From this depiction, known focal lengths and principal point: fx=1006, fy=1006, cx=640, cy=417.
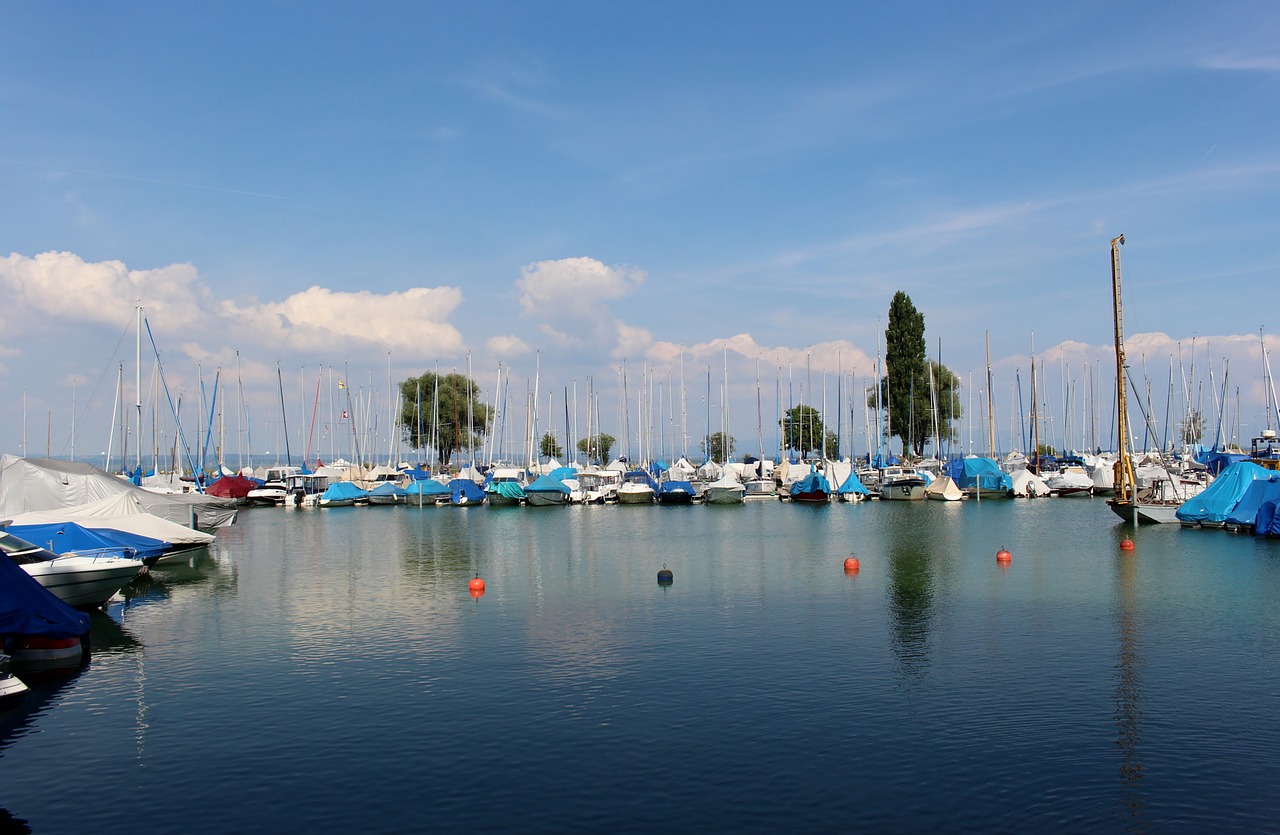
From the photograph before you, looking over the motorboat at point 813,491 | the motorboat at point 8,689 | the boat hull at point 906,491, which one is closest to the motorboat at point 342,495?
the motorboat at point 813,491

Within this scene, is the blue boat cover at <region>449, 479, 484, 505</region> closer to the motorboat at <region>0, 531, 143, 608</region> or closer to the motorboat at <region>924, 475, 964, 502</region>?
the motorboat at <region>924, 475, 964, 502</region>

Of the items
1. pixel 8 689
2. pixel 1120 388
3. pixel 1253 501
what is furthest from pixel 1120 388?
pixel 8 689

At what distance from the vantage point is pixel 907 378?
13225 centimetres

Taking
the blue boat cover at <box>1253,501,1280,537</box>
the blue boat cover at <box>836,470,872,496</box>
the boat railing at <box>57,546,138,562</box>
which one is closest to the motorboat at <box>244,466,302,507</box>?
the blue boat cover at <box>836,470,872,496</box>

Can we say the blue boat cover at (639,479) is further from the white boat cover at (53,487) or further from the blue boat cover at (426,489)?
the white boat cover at (53,487)

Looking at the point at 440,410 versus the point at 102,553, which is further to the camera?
the point at 440,410

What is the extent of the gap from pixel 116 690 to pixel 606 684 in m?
13.4

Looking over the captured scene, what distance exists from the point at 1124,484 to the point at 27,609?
6800cm

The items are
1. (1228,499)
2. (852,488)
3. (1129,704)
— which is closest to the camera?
(1129,704)

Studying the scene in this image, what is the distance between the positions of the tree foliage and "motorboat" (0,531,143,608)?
105251 mm

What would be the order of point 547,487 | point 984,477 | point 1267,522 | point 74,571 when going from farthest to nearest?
point 984,477 < point 547,487 < point 1267,522 < point 74,571

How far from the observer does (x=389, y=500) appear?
112 m

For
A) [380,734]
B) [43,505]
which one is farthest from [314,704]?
[43,505]

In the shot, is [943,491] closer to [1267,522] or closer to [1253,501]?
[1253,501]
